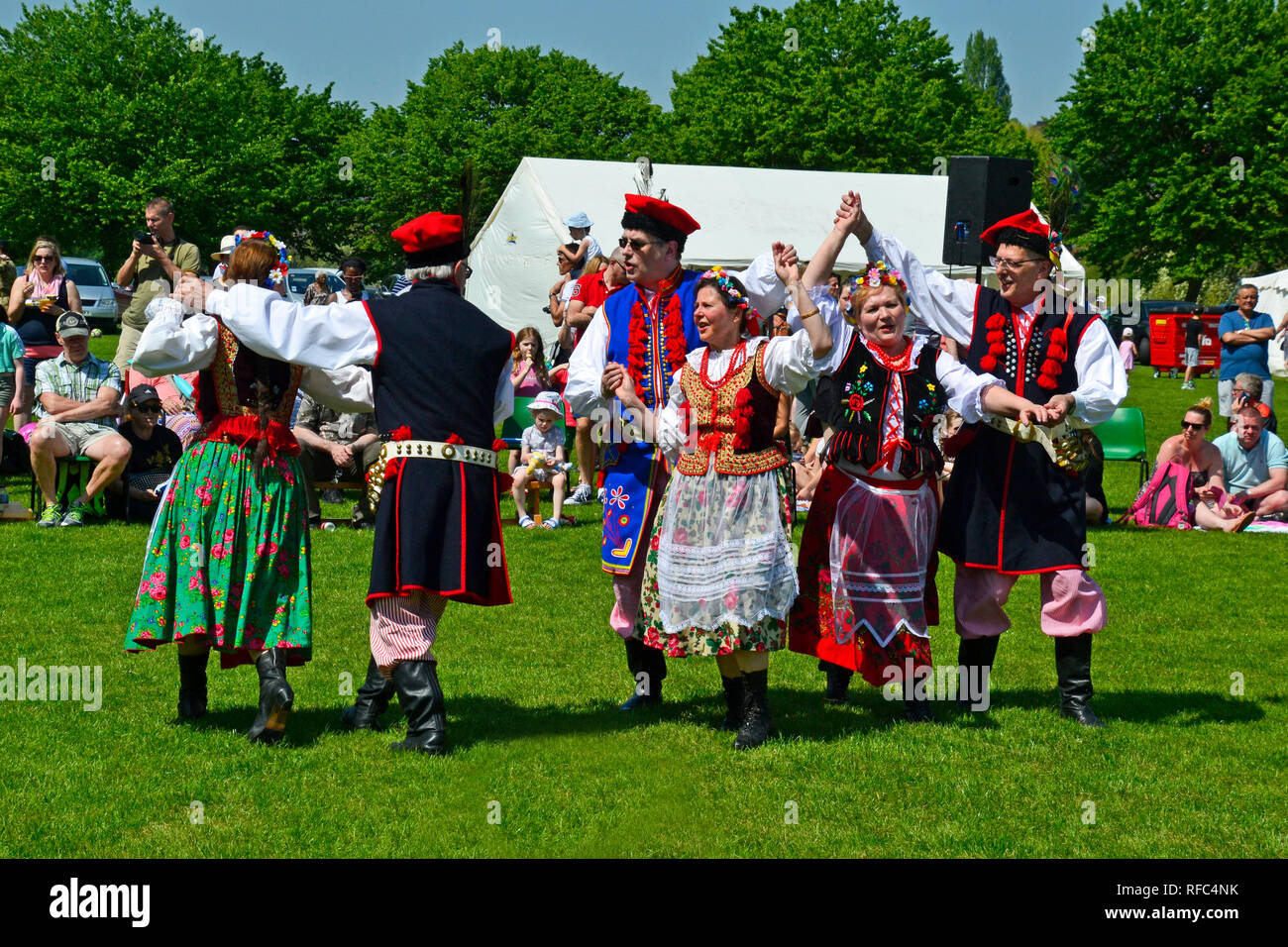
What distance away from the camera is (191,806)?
484cm

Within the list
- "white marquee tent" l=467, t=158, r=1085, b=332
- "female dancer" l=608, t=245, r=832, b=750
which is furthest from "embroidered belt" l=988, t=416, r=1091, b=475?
"white marquee tent" l=467, t=158, r=1085, b=332

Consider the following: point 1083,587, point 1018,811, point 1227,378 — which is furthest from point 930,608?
point 1227,378

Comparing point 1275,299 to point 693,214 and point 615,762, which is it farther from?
point 615,762

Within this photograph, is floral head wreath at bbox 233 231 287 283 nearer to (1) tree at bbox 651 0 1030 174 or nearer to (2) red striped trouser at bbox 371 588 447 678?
(2) red striped trouser at bbox 371 588 447 678

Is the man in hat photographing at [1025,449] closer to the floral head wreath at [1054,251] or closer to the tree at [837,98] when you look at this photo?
the floral head wreath at [1054,251]

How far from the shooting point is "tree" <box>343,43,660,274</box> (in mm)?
51125

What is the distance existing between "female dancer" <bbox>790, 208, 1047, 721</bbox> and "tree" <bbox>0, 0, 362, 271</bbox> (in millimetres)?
42275

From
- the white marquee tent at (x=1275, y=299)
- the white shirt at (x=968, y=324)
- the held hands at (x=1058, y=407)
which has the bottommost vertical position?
the held hands at (x=1058, y=407)

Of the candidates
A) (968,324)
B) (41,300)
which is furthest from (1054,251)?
(41,300)

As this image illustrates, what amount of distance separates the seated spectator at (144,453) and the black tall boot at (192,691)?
570cm

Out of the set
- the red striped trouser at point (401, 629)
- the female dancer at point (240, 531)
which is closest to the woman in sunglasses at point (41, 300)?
the female dancer at point (240, 531)

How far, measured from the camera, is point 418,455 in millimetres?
5496

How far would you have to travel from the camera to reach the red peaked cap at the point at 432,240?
5.55 m

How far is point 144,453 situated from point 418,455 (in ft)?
22.8
